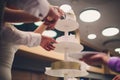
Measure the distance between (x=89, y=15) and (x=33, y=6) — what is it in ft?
9.97

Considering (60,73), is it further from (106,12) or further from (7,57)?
(106,12)

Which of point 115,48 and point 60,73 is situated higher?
point 115,48

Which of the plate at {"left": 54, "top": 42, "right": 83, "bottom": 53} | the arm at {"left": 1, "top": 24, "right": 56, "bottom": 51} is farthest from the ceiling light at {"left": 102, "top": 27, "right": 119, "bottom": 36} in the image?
the arm at {"left": 1, "top": 24, "right": 56, "bottom": 51}

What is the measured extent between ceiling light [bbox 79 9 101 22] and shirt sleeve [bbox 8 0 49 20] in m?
2.79

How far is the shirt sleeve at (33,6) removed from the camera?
1070mm

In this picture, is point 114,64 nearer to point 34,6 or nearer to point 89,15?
point 34,6

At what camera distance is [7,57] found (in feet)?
4.85

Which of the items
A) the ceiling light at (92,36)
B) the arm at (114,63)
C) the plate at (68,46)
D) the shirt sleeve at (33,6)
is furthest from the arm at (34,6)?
the ceiling light at (92,36)

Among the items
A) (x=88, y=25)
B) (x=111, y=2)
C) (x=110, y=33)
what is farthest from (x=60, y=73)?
(x=110, y=33)

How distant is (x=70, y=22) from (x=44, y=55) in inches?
64.4

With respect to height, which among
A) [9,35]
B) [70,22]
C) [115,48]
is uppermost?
[115,48]

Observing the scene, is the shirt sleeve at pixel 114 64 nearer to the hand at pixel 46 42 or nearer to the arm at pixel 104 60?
the arm at pixel 104 60

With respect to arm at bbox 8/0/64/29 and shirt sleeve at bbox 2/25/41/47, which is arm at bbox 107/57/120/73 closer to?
arm at bbox 8/0/64/29

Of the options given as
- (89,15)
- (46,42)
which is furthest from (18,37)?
(89,15)
